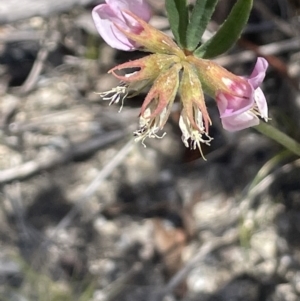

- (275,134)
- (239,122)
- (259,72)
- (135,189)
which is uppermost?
(259,72)

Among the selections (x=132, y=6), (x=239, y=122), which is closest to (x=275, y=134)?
(x=239, y=122)

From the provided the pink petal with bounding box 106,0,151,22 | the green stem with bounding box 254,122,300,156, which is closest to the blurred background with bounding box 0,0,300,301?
the green stem with bounding box 254,122,300,156

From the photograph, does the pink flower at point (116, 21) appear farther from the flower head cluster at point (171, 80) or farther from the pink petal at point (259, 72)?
the pink petal at point (259, 72)

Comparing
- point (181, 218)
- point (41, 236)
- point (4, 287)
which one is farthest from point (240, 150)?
point (4, 287)

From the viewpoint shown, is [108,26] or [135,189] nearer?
[108,26]

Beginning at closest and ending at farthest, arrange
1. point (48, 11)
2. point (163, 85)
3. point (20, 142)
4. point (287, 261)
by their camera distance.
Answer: point (163, 85) < point (48, 11) < point (287, 261) < point (20, 142)

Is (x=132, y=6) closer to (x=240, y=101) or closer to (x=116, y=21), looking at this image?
(x=116, y=21)

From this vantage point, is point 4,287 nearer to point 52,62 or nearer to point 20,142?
point 20,142
